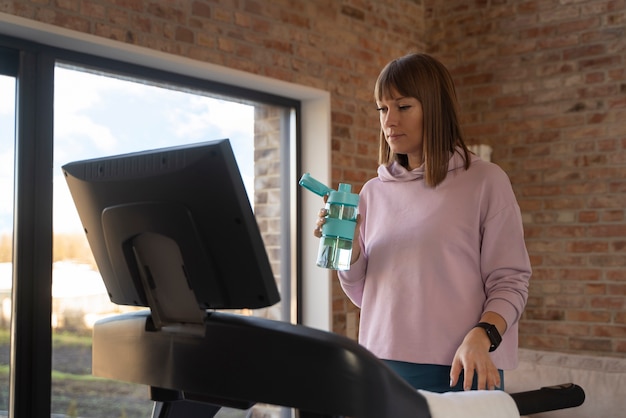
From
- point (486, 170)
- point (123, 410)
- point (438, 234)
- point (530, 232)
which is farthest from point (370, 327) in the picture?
point (530, 232)

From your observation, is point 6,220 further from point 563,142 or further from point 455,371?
point 563,142

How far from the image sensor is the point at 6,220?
2715 millimetres

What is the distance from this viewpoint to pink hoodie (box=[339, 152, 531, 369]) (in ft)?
5.54

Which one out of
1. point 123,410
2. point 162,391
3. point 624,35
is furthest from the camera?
point 624,35

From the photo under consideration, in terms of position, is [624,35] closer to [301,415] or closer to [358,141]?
[358,141]

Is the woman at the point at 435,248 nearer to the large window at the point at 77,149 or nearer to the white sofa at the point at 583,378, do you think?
the large window at the point at 77,149

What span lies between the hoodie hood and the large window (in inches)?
54.9

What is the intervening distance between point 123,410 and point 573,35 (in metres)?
2.77

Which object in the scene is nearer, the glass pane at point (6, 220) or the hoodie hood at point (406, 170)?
the hoodie hood at point (406, 170)

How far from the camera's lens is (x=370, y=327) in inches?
72.3

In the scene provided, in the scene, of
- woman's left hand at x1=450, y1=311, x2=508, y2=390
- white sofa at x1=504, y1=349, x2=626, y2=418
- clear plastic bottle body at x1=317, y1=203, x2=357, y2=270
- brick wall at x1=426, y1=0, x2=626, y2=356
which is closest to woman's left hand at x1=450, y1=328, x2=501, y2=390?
woman's left hand at x1=450, y1=311, x2=508, y2=390

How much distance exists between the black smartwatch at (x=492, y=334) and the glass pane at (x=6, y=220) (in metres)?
1.77

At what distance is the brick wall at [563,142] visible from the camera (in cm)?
383

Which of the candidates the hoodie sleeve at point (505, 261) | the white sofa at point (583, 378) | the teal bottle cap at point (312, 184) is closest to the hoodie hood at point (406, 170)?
the hoodie sleeve at point (505, 261)
